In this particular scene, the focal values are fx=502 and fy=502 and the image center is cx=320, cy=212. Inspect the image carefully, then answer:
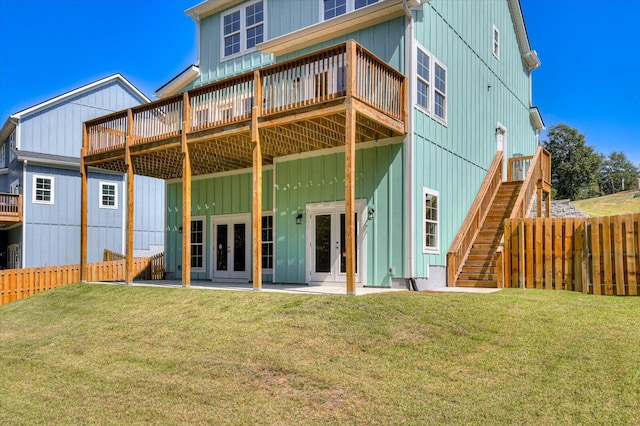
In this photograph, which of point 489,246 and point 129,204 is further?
point 129,204

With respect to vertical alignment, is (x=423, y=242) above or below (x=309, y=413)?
above

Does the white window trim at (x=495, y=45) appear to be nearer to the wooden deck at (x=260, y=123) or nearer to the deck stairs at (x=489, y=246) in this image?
the deck stairs at (x=489, y=246)

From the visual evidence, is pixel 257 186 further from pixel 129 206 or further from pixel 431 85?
pixel 431 85

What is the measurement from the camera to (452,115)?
555 inches

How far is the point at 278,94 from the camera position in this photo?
11.9 metres

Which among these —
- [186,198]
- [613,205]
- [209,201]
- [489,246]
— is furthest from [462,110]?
[613,205]

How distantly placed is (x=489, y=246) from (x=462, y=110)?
4.11 meters

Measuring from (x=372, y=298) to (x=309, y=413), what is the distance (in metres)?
3.96

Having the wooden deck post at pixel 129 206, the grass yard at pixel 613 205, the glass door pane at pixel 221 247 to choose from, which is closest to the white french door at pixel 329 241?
the glass door pane at pixel 221 247

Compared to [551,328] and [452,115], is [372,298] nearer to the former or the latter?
[551,328]

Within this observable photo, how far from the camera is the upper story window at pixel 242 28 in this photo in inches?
631

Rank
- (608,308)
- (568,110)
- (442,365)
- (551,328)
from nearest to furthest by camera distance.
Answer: (442,365), (551,328), (608,308), (568,110)

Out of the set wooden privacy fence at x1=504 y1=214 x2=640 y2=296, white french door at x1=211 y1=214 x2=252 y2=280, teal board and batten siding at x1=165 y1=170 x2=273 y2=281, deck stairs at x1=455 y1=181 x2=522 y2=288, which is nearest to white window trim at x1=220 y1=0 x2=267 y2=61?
teal board and batten siding at x1=165 y1=170 x2=273 y2=281

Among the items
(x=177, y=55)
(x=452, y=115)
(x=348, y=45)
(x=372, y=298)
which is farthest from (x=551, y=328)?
(x=177, y=55)
